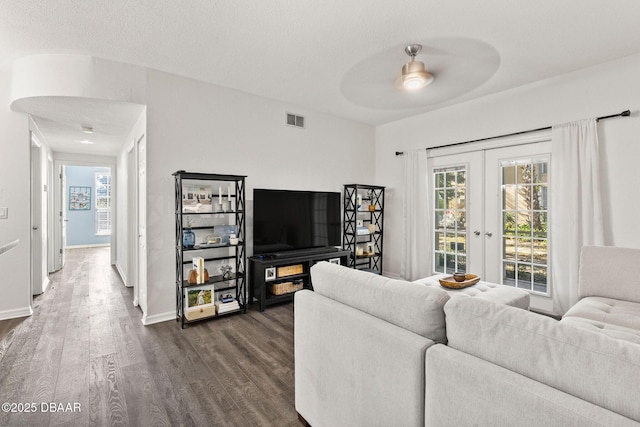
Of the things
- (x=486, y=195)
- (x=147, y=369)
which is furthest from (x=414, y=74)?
(x=147, y=369)

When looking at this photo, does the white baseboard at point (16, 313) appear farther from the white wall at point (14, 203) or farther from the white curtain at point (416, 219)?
the white curtain at point (416, 219)

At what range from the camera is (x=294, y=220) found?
14.4 feet

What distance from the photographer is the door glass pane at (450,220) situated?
15.1 feet

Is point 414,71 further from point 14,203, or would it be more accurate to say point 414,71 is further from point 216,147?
point 14,203

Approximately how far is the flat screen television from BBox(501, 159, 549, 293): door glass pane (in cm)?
232

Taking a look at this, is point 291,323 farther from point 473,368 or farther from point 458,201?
point 458,201

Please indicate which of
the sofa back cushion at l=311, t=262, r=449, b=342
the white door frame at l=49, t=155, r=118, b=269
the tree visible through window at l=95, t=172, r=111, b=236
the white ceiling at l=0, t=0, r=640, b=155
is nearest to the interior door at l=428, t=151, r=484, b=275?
the white ceiling at l=0, t=0, r=640, b=155

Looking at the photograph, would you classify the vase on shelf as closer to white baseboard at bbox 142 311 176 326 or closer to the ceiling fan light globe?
white baseboard at bbox 142 311 176 326

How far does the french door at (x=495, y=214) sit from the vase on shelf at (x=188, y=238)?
3.52 m

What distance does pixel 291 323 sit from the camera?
3400 mm

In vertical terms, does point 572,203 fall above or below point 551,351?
above

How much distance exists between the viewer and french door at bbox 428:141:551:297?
3867 millimetres

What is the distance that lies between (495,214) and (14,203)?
5.86m

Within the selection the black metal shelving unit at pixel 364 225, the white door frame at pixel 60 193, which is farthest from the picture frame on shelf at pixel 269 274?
the white door frame at pixel 60 193
